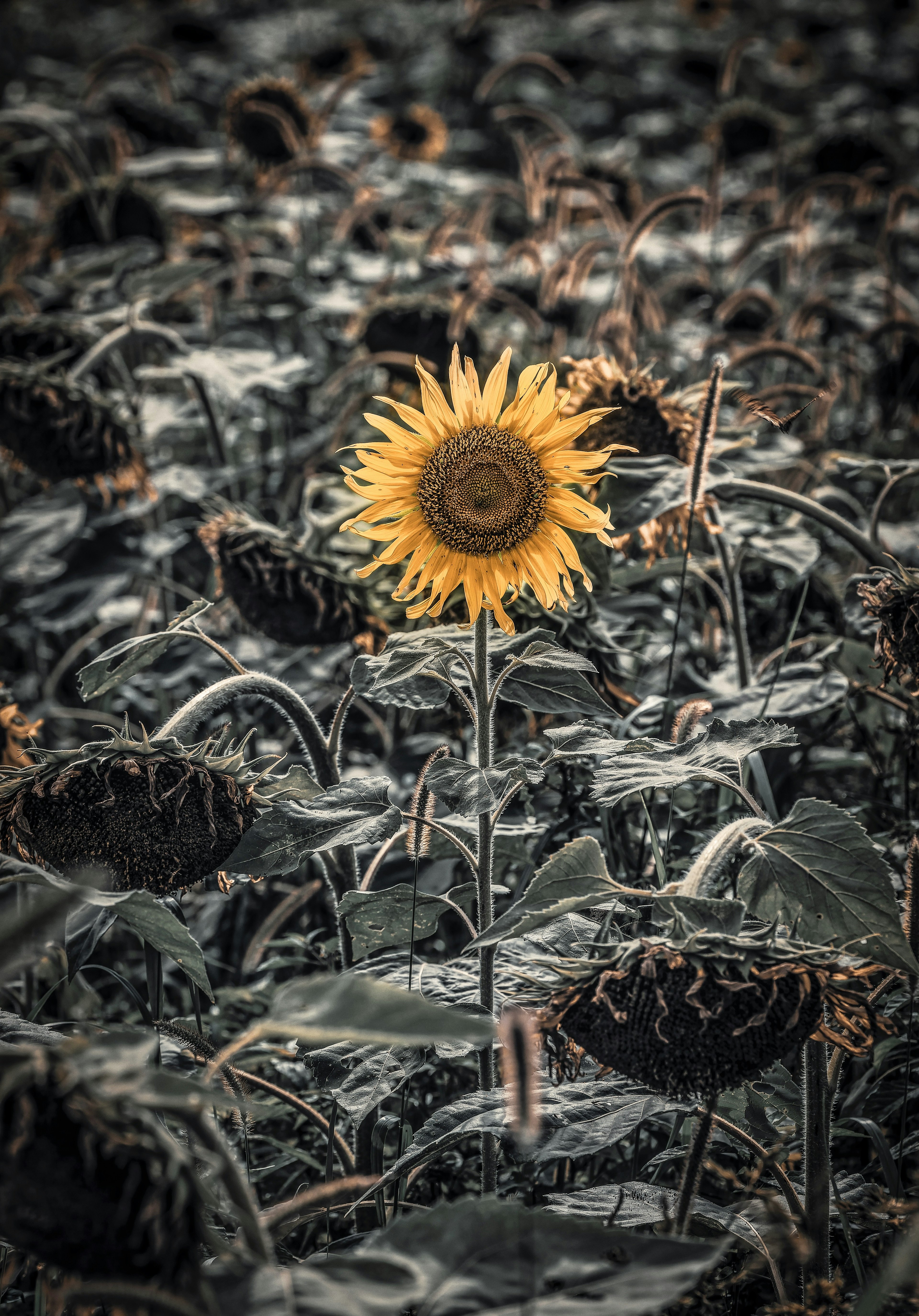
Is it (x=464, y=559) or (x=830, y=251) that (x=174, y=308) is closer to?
(x=830, y=251)

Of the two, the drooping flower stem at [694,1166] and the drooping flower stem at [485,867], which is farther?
the drooping flower stem at [485,867]

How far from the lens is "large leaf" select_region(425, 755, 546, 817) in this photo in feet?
3.79

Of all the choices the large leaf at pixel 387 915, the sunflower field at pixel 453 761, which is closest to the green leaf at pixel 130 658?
the sunflower field at pixel 453 761

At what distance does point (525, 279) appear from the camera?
3.79 meters

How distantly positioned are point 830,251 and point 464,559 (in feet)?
8.61

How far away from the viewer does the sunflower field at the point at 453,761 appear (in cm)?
80

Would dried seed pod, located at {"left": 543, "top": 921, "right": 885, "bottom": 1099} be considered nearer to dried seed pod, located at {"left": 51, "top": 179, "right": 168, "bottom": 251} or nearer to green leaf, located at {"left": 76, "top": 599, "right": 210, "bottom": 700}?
green leaf, located at {"left": 76, "top": 599, "right": 210, "bottom": 700}

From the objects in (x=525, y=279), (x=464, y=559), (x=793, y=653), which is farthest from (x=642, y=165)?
(x=464, y=559)

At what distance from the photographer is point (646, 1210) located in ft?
3.82

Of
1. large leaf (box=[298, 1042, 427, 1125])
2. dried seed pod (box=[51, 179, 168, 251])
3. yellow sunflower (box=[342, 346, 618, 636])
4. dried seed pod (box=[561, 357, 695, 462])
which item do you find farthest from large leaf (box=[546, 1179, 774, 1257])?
dried seed pod (box=[51, 179, 168, 251])

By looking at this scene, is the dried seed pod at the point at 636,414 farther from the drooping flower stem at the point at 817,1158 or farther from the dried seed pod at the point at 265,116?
the dried seed pod at the point at 265,116

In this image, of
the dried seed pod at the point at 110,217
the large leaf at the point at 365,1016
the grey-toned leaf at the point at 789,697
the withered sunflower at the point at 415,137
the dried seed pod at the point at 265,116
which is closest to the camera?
the large leaf at the point at 365,1016

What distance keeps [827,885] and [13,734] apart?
1.41m

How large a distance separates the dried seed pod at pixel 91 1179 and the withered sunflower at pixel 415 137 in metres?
5.12
